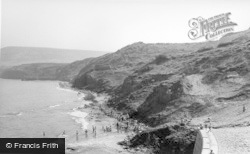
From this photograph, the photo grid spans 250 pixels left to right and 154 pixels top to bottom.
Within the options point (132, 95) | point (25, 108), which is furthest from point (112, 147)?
point (25, 108)

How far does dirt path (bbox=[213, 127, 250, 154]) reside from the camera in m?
19.9

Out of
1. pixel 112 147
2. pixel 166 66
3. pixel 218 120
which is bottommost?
pixel 112 147

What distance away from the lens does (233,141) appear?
72.8 ft

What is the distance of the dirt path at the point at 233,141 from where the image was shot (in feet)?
65.2

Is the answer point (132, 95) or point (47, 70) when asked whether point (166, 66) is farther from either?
point (47, 70)

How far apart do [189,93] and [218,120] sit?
1392 centimetres

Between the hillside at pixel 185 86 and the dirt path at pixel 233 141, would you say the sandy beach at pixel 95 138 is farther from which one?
the dirt path at pixel 233 141

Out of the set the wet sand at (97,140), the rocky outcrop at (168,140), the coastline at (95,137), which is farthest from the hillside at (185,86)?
the rocky outcrop at (168,140)

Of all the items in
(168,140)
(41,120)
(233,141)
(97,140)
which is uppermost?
(233,141)

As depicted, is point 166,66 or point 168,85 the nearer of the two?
point 168,85

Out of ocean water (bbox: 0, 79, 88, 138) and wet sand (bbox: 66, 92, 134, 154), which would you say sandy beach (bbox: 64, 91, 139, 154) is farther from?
ocean water (bbox: 0, 79, 88, 138)

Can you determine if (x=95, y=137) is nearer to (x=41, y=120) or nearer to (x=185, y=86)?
(x=185, y=86)

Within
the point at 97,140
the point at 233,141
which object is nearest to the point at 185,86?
the point at 97,140

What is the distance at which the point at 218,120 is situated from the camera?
124 feet
